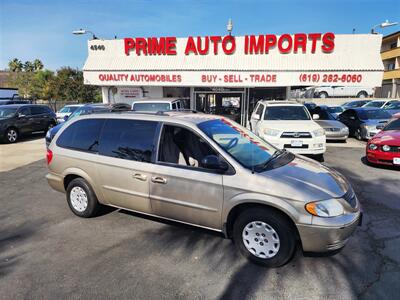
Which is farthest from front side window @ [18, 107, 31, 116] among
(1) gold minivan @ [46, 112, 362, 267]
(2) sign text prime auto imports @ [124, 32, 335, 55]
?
(1) gold minivan @ [46, 112, 362, 267]

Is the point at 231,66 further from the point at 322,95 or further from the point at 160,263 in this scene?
the point at 322,95

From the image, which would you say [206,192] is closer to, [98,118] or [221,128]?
[221,128]

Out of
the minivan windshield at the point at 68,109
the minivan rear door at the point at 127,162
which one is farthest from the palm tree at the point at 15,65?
the minivan rear door at the point at 127,162

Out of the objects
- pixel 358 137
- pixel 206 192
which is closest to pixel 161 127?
pixel 206 192

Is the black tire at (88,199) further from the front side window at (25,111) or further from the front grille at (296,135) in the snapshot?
the front side window at (25,111)

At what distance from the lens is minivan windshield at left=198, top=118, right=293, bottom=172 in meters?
3.41

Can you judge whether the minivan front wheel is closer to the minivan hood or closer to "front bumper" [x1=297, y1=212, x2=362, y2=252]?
the minivan hood

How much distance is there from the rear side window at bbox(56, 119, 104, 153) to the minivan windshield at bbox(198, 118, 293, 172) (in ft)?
5.72

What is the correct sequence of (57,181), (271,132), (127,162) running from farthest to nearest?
(271,132), (57,181), (127,162)

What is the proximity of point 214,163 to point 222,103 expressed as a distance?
42.7 ft

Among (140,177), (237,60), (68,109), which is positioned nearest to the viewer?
(140,177)

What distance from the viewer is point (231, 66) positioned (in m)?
13.9

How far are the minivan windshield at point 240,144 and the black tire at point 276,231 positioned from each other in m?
0.52

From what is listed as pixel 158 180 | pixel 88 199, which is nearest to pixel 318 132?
pixel 158 180
